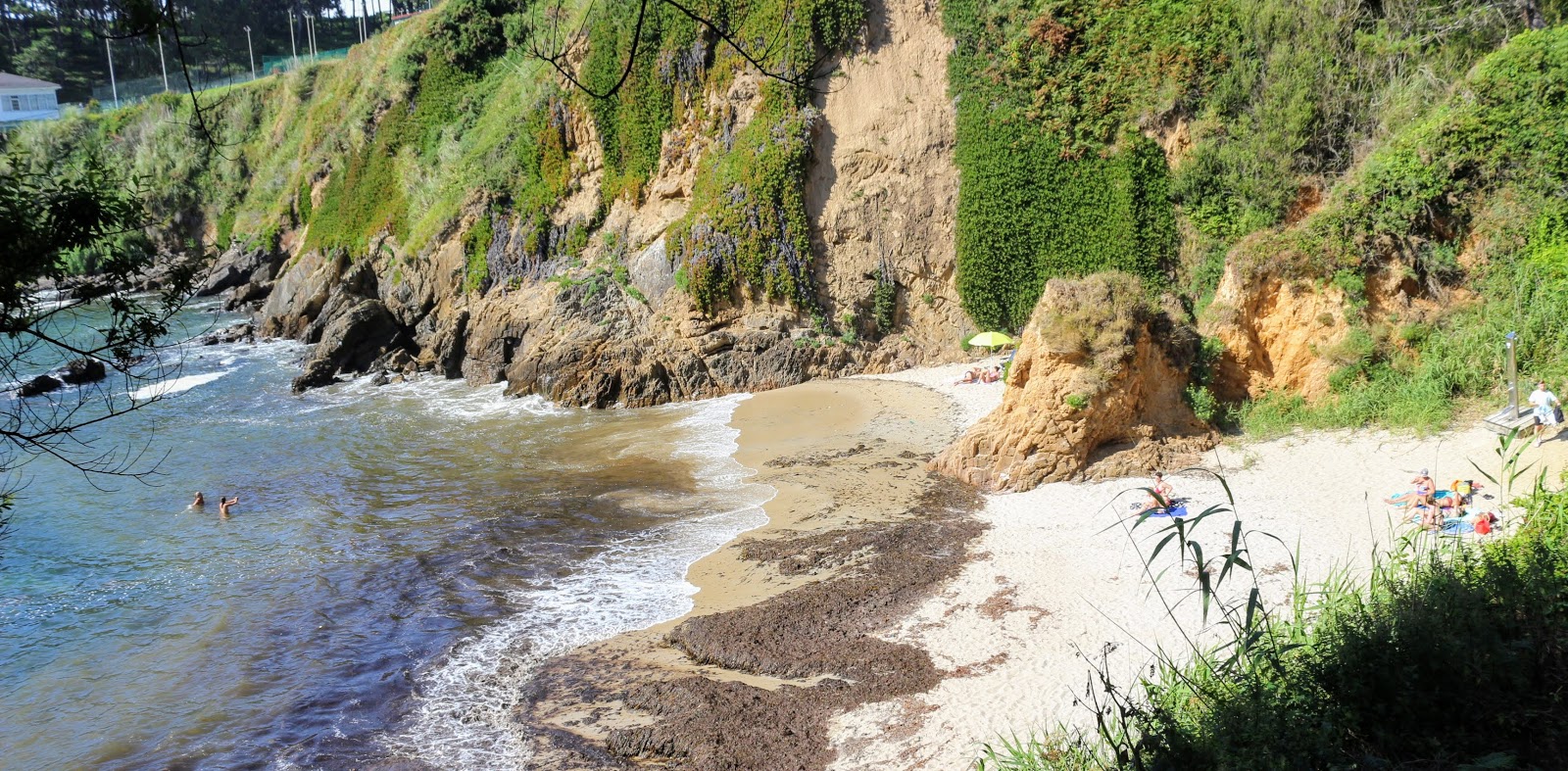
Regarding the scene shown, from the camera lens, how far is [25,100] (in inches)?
1972

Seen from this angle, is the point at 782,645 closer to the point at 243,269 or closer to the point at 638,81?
the point at 638,81

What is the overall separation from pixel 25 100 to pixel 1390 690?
212ft

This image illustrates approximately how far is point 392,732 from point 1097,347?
989 centimetres

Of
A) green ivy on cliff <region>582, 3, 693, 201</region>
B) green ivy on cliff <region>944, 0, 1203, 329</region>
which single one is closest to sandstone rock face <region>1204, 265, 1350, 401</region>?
green ivy on cliff <region>944, 0, 1203, 329</region>

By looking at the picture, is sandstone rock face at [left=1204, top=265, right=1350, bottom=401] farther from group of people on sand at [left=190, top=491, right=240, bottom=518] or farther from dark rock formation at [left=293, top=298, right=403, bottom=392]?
dark rock formation at [left=293, top=298, right=403, bottom=392]

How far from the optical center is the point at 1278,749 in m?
4.56

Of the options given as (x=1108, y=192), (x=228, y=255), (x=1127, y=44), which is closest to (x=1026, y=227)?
(x=1108, y=192)

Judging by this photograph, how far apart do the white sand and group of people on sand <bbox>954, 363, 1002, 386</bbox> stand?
19.8 feet

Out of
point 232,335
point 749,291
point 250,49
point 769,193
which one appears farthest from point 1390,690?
point 250,49

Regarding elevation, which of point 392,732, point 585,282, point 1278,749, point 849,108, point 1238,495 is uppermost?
point 849,108

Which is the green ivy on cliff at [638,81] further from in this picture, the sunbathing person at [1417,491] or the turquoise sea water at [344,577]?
the sunbathing person at [1417,491]

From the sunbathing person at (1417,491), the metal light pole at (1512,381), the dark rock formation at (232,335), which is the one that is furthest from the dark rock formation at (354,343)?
the metal light pole at (1512,381)

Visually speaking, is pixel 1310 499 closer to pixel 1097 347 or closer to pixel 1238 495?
pixel 1238 495

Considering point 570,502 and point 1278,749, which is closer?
point 1278,749
